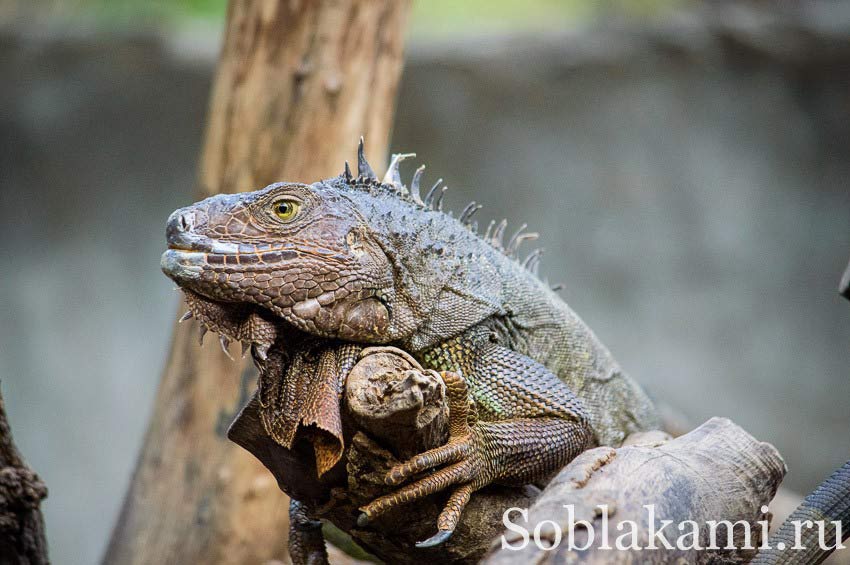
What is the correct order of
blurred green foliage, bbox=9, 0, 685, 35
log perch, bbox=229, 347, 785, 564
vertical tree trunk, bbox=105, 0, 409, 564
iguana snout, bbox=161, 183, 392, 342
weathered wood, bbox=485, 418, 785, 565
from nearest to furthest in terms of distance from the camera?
1. weathered wood, bbox=485, 418, 785, 565
2. log perch, bbox=229, 347, 785, 564
3. iguana snout, bbox=161, 183, 392, 342
4. vertical tree trunk, bbox=105, 0, 409, 564
5. blurred green foliage, bbox=9, 0, 685, 35

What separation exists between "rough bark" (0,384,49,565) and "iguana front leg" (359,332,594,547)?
6.20 feet

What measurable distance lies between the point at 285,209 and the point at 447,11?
8.66m

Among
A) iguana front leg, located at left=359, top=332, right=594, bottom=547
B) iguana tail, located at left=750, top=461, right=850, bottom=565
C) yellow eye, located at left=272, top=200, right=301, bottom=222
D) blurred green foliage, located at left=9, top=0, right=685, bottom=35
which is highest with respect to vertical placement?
blurred green foliage, located at left=9, top=0, right=685, bottom=35

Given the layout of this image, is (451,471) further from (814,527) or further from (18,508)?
(18,508)

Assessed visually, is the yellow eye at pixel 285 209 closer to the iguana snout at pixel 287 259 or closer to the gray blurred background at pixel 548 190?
the iguana snout at pixel 287 259

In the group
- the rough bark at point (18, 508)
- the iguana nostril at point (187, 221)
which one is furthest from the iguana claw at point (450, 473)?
the rough bark at point (18, 508)

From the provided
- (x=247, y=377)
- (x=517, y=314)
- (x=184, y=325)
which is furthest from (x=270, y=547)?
(x=517, y=314)

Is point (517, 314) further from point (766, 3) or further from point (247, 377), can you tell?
point (766, 3)

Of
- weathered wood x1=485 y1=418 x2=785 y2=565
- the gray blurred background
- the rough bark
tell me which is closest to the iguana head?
weathered wood x1=485 y1=418 x2=785 y2=565

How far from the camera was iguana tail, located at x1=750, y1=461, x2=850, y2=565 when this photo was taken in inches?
116

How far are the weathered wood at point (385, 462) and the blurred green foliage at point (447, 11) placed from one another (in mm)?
8192

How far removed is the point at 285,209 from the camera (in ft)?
9.90

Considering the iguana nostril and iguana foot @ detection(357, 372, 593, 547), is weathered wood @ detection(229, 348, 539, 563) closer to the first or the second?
iguana foot @ detection(357, 372, 593, 547)

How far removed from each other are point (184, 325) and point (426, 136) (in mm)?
5630
